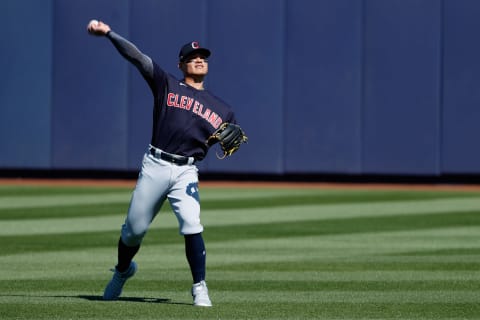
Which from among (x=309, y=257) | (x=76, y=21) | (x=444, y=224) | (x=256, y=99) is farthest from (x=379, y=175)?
(x=309, y=257)

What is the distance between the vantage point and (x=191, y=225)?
786cm

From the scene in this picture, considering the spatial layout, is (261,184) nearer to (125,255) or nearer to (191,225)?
(125,255)

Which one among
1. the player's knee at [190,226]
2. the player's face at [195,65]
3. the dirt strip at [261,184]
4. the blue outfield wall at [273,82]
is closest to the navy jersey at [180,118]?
the player's face at [195,65]

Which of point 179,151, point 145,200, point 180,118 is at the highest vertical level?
point 180,118

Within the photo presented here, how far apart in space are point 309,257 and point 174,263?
1.36 meters

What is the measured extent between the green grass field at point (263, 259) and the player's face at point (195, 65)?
1.63 meters

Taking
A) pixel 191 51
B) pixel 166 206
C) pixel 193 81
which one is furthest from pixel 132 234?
pixel 166 206

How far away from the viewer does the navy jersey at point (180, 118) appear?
316 inches

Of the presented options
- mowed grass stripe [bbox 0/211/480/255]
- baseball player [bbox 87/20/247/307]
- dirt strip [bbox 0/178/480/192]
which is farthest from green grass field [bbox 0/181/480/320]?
dirt strip [bbox 0/178/480/192]

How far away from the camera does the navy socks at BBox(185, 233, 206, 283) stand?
791 cm

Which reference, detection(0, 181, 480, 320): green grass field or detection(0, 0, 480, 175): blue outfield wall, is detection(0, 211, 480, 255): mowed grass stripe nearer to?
detection(0, 181, 480, 320): green grass field

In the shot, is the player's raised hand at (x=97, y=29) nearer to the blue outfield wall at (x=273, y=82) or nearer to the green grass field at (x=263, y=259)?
the green grass field at (x=263, y=259)

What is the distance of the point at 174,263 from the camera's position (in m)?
10.7

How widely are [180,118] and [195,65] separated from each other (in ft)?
1.33
